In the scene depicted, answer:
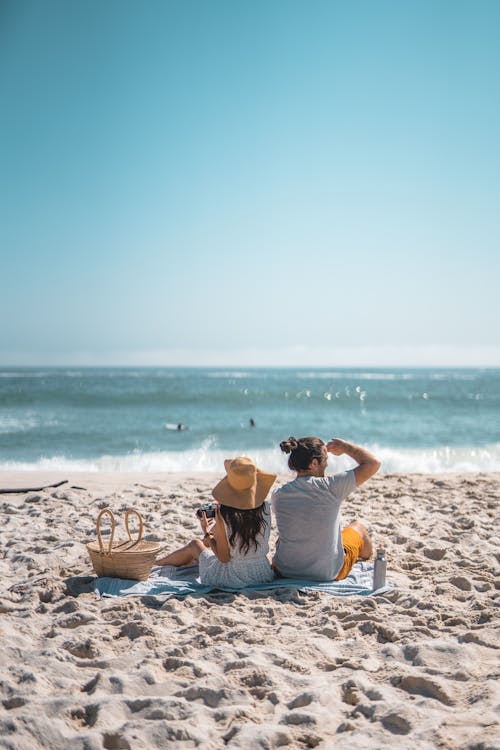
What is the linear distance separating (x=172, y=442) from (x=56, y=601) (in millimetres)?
13252

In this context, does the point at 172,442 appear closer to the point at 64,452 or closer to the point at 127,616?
the point at 64,452

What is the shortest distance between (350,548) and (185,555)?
1334 mm

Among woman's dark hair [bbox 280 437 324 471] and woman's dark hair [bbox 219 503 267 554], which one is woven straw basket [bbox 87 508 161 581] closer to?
woman's dark hair [bbox 219 503 267 554]

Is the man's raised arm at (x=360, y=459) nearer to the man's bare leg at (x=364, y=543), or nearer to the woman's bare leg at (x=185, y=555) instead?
the man's bare leg at (x=364, y=543)

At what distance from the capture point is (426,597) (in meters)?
4.47

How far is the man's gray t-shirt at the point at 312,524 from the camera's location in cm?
457

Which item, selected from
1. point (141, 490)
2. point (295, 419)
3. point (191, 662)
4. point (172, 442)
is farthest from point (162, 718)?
point (295, 419)

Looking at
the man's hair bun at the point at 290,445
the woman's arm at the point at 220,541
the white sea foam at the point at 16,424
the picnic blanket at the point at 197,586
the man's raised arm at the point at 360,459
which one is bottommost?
the white sea foam at the point at 16,424

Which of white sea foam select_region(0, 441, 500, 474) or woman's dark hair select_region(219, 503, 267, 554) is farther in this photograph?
white sea foam select_region(0, 441, 500, 474)

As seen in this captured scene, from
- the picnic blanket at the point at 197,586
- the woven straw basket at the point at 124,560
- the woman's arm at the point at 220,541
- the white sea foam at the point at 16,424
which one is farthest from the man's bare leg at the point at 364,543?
the white sea foam at the point at 16,424

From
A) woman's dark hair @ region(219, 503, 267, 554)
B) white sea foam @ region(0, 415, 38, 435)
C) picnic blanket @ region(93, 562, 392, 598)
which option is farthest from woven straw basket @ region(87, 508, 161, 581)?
white sea foam @ region(0, 415, 38, 435)

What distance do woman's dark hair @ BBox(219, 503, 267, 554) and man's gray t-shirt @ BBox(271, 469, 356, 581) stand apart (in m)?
0.16

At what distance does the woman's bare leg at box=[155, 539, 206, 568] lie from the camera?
16.5 ft

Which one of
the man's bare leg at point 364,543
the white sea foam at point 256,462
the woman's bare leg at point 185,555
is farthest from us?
the white sea foam at point 256,462
